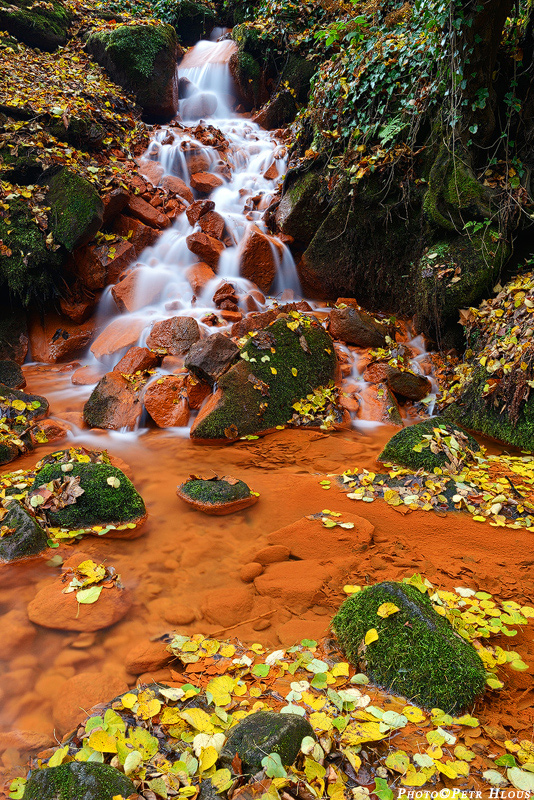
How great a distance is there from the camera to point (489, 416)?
217 inches

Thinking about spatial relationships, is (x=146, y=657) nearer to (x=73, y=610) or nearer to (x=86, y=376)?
(x=73, y=610)

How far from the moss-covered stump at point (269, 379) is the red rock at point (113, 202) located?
16.0 ft

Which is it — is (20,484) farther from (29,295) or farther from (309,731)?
(29,295)

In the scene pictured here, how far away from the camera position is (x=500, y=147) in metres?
6.30

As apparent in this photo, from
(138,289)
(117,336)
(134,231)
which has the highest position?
(134,231)

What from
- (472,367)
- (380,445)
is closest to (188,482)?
(380,445)

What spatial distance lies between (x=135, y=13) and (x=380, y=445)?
663 inches

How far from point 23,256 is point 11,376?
2347 mm

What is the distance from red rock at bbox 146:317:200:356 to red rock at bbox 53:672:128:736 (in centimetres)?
517

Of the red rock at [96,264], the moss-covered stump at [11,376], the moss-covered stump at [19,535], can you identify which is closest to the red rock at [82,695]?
the moss-covered stump at [19,535]

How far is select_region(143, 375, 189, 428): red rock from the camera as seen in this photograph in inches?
238

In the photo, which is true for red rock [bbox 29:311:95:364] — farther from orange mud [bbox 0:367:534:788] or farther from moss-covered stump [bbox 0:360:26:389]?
orange mud [bbox 0:367:534:788]

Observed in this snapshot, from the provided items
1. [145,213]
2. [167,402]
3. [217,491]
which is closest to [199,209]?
[145,213]

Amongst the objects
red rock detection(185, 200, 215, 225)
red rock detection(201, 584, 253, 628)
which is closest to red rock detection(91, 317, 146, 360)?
red rock detection(185, 200, 215, 225)
